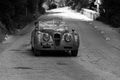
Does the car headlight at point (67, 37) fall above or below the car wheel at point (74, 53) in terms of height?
above

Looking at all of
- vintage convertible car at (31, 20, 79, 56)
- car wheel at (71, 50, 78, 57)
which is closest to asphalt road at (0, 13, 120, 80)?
car wheel at (71, 50, 78, 57)

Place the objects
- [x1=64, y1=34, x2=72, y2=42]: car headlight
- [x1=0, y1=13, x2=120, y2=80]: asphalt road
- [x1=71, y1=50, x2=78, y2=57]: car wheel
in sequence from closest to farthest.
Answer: [x1=0, y1=13, x2=120, y2=80]: asphalt road, [x1=64, y1=34, x2=72, y2=42]: car headlight, [x1=71, y1=50, x2=78, y2=57]: car wheel

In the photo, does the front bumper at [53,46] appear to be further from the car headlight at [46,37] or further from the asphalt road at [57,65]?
the asphalt road at [57,65]

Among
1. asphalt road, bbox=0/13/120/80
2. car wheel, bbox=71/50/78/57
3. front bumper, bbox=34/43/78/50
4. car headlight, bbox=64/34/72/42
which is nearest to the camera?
asphalt road, bbox=0/13/120/80

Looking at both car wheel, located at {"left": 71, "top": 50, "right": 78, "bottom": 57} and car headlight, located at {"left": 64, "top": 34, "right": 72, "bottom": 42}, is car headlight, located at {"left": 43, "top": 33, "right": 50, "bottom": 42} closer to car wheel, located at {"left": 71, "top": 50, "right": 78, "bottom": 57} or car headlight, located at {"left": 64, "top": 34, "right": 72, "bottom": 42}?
car headlight, located at {"left": 64, "top": 34, "right": 72, "bottom": 42}

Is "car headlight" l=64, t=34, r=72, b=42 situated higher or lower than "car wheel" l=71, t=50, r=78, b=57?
higher

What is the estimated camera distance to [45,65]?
1644 centimetres

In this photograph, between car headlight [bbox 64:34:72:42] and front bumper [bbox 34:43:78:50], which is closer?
front bumper [bbox 34:43:78:50]

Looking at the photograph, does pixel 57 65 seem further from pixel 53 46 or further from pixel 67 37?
pixel 67 37

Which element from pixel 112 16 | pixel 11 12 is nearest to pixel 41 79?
pixel 11 12

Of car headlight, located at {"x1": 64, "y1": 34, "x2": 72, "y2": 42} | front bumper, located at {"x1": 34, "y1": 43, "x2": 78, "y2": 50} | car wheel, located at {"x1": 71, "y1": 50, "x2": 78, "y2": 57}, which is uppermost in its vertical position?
car headlight, located at {"x1": 64, "y1": 34, "x2": 72, "y2": 42}

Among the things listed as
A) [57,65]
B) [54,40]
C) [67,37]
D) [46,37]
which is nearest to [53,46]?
[54,40]

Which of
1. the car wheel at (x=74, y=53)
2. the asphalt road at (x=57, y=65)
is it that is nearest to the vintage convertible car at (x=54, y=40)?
the car wheel at (x=74, y=53)

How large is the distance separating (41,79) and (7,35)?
19971 millimetres
